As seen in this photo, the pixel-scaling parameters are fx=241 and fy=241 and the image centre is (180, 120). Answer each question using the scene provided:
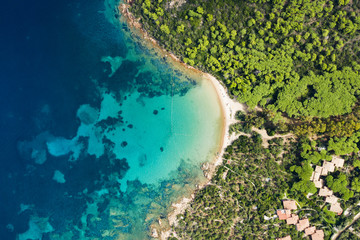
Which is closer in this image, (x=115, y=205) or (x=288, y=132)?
(x=288, y=132)

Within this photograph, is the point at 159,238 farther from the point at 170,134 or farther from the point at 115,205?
the point at 170,134

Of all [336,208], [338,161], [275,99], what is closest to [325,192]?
[336,208]

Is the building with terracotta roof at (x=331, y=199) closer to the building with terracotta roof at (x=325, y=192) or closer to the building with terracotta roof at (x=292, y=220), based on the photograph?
the building with terracotta roof at (x=325, y=192)

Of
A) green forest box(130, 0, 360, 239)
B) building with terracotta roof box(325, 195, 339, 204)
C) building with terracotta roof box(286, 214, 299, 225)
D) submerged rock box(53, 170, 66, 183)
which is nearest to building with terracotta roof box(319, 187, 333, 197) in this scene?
building with terracotta roof box(325, 195, 339, 204)

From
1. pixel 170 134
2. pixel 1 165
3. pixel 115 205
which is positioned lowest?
pixel 115 205

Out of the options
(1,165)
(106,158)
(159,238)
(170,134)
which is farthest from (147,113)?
(1,165)

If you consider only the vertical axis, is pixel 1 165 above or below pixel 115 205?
above

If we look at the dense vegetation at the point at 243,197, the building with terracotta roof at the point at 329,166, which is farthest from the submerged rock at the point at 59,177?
the building with terracotta roof at the point at 329,166

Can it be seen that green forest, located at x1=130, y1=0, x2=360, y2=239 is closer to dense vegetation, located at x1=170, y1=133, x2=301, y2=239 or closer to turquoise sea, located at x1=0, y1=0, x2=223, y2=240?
dense vegetation, located at x1=170, y1=133, x2=301, y2=239
